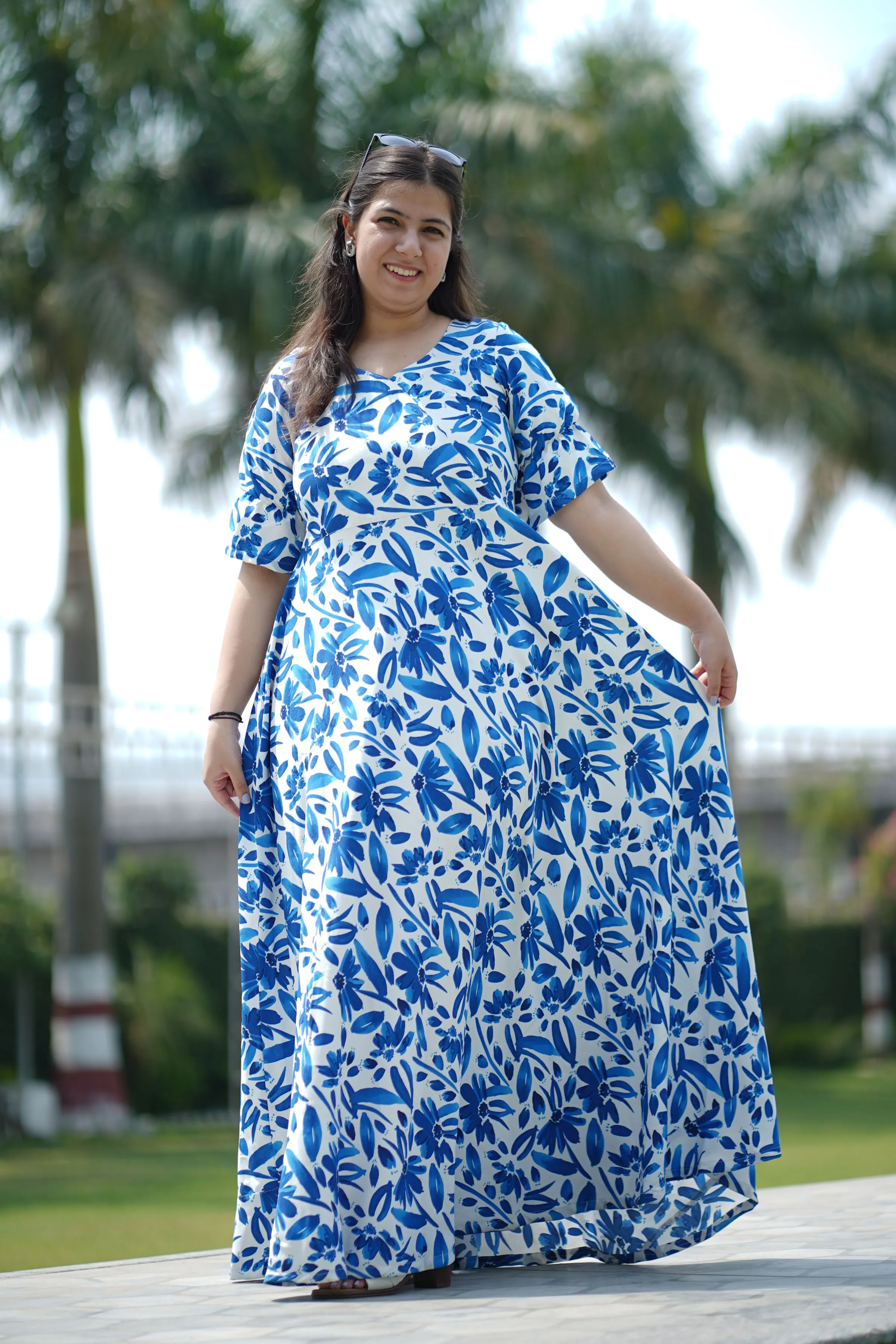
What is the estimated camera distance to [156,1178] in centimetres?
888

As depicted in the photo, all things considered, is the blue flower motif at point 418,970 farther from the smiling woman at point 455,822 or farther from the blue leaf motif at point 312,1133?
the blue leaf motif at point 312,1133

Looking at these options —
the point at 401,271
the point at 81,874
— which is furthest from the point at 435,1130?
the point at 81,874

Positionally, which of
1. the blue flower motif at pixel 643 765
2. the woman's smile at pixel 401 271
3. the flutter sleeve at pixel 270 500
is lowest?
the blue flower motif at pixel 643 765

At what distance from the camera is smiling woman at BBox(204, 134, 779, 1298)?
277 centimetres

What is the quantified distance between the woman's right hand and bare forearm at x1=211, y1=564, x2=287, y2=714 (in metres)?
0.04

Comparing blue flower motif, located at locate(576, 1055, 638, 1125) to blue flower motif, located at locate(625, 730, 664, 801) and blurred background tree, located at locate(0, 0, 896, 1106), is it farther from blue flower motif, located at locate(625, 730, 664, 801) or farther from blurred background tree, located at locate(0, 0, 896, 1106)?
blurred background tree, located at locate(0, 0, 896, 1106)

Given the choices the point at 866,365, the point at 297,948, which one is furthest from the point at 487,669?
the point at 866,365

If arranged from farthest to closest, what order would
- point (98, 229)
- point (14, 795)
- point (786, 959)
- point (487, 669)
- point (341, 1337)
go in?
point (786, 959)
point (98, 229)
point (14, 795)
point (487, 669)
point (341, 1337)

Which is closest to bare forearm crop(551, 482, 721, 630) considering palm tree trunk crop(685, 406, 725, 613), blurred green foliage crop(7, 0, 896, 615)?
blurred green foliage crop(7, 0, 896, 615)

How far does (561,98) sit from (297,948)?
13605 mm

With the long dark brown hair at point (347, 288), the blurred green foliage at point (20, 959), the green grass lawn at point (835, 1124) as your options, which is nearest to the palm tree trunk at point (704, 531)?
the green grass lawn at point (835, 1124)

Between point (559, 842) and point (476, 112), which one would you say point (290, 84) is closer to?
point (476, 112)

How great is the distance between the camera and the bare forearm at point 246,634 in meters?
3.14

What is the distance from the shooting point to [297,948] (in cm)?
298
